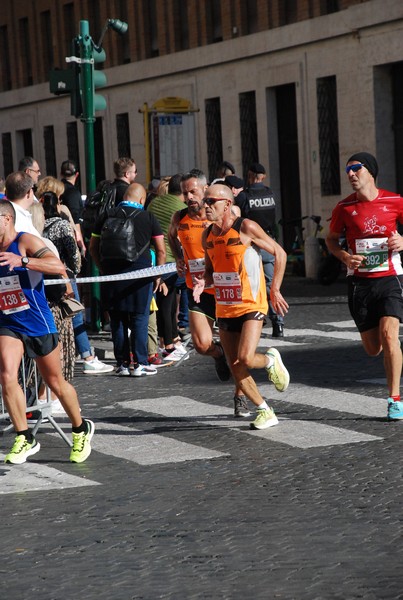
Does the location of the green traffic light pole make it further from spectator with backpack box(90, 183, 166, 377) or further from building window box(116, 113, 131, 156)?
building window box(116, 113, 131, 156)

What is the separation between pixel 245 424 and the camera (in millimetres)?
10570

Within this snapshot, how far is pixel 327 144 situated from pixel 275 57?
2.90 m

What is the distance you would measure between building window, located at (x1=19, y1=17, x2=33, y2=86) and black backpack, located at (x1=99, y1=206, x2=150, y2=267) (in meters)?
37.8

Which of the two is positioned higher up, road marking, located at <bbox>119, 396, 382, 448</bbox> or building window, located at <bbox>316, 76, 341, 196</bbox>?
building window, located at <bbox>316, 76, 341, 196</bbox>

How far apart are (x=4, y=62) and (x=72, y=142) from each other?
6.24 meters

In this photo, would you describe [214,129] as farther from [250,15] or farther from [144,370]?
[144,370]

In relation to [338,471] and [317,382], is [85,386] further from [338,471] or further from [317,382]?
[338,471]

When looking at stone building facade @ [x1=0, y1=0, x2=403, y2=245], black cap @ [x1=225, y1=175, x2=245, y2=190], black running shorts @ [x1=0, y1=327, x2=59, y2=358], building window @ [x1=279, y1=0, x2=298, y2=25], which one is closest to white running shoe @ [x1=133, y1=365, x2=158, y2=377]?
black cap @ [x1=225, y1=175, x2=245, y2=190]

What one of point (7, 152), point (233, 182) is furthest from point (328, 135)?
point (7, 152)

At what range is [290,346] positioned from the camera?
627 inches

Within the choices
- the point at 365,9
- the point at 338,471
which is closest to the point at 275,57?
the point at 365,9

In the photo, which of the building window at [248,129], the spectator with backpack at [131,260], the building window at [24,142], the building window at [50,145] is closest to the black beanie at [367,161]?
the spectator with backpack at [131,260]

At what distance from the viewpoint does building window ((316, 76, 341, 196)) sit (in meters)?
34.2

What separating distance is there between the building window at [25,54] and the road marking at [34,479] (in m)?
42.5
